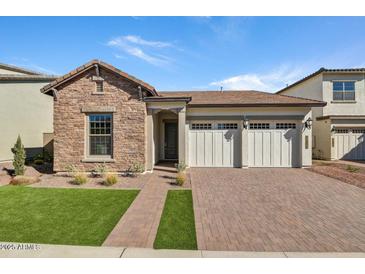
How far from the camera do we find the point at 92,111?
10273mm

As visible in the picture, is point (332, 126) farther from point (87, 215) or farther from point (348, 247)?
point (87, 215)

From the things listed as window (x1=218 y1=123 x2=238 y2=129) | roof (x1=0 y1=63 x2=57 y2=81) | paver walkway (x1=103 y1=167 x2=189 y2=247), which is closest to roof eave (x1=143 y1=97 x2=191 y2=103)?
window (x1=218 y1=123 x2=238 y2=129)

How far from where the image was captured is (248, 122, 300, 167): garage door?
12.0 metres

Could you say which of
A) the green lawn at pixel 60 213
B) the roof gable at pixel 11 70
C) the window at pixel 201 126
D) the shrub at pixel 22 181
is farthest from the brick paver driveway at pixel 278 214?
the roof gable at pixel 11 70

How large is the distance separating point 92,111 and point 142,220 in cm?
725

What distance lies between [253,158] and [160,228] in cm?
900

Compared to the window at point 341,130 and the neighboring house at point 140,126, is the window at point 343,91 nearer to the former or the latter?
the window at point 341,130

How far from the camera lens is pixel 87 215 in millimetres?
5387

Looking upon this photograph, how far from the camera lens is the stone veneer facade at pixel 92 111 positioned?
10242 millimetres

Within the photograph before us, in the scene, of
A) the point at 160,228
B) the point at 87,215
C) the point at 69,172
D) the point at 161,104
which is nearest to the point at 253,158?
the point at 161,104

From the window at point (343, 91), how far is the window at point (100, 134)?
17.8 meters

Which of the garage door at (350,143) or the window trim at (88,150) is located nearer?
the window trim at (88,150)

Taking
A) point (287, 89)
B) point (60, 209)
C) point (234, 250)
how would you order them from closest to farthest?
point (234, 250) < point (60, 209) < point (287, 89)

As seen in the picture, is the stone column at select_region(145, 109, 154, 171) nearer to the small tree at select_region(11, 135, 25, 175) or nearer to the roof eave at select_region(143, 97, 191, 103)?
the roof eave at select_region(143, 97, 191, 103)
